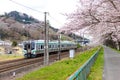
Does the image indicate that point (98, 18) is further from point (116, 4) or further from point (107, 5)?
point (116, 4)

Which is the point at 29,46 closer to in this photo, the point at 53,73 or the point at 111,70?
the point at 111,70

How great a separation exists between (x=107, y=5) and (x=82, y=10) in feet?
4.39

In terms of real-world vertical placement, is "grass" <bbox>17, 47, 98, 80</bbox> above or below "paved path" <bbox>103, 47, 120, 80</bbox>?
above

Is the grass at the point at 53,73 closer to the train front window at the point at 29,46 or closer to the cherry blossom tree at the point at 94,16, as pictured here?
the cherry blossom tree at the point at 94,16

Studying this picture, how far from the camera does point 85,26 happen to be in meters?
17.2

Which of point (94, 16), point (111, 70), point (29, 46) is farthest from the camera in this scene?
point (29, 46)

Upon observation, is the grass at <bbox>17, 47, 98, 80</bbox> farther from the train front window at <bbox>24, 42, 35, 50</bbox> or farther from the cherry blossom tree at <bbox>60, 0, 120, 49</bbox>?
the train front window at <bbox>24, 42, 35, 50</bbox>

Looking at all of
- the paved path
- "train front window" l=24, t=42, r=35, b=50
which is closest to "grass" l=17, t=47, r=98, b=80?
the paved path

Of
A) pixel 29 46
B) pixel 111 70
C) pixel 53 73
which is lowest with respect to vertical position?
pixel 111 70

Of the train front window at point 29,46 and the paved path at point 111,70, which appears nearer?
the paved path at point 111,70

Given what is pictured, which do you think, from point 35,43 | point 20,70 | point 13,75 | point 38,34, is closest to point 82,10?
point 13,75

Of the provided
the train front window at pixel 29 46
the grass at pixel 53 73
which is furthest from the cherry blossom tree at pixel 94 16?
the train front window at pixel 29 46

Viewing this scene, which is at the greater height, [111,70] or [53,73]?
[53,73]

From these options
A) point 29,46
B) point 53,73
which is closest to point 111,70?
point 53,73
